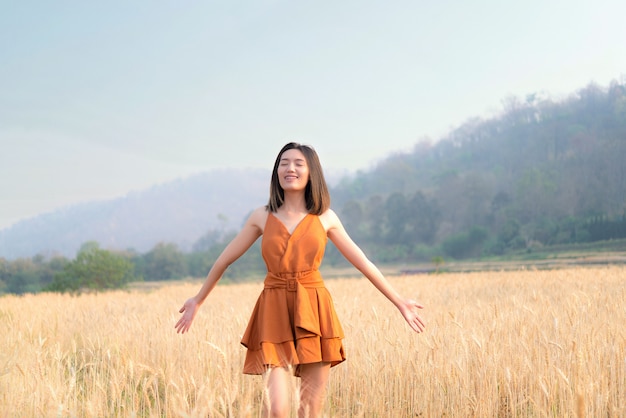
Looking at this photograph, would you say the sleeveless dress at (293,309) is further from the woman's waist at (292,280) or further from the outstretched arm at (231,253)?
the outstretched arm at (231,253)

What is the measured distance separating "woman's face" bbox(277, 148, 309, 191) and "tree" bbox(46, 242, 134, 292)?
23275 millimetres

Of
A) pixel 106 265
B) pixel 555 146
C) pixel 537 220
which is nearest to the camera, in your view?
pixel 106 265

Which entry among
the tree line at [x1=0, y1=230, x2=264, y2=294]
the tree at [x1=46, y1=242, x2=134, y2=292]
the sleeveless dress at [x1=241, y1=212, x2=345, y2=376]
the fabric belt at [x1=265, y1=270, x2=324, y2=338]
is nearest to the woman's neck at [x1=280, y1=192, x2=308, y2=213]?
the sleeveless dress at [x1=241, y1=212, x2=345, y2=376]

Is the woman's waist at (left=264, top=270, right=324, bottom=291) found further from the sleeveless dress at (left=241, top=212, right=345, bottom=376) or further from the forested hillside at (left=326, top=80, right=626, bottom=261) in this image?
the forested hillside at (left=326, top=80, right=626, bottom=261)

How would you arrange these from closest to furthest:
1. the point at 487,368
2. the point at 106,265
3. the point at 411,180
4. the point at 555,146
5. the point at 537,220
Answer: the point at 487,368
the point at 106,265
the point at 537,220
the point at 555,146
the point at 411,180

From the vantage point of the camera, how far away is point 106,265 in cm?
2577

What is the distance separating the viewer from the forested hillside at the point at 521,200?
4912 cm

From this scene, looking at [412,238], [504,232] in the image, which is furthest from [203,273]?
[504,232]

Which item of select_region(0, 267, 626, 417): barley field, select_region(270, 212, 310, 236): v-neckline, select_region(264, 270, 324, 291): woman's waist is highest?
select_region(270, 212, 310, 236): v-neckline

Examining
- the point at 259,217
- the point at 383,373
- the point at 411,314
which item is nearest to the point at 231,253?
the point at 259,217

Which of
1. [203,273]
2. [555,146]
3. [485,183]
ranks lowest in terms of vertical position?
[203,273]

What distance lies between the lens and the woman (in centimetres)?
330

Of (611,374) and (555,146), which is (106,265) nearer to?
(611,374)

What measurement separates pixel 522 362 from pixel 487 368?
14.2 inches
